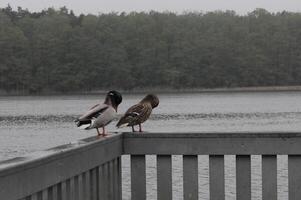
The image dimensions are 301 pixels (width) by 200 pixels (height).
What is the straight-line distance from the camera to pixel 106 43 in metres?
174

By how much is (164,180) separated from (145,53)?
166 m

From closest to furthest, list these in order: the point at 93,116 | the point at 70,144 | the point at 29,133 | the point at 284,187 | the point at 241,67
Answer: the point at 70,144
the point at 93,116
the point at 284,187
the point at 29,133
the point at 241,67

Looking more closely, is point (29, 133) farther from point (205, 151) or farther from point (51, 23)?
point (51, 23)

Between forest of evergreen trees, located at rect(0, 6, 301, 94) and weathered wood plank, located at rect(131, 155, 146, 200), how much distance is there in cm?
15831

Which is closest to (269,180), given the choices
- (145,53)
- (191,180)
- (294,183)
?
(294,183)

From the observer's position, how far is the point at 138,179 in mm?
4773

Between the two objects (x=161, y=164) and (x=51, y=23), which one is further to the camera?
(x=51, y=23)

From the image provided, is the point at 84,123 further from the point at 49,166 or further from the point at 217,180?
the point at 49,166

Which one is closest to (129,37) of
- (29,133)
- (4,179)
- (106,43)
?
(106,43)

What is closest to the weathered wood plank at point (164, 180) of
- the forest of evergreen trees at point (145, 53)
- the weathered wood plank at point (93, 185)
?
the weathered wood plank at point (93, 185)

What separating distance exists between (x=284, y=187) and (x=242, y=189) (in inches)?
425

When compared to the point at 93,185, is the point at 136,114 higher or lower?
higher

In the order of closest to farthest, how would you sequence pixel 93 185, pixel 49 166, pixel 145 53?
1. pixel 49 166
2. pixel 93 185
3. pixel 145 53

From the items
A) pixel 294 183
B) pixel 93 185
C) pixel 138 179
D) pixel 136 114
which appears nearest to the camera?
pixel 93 185
